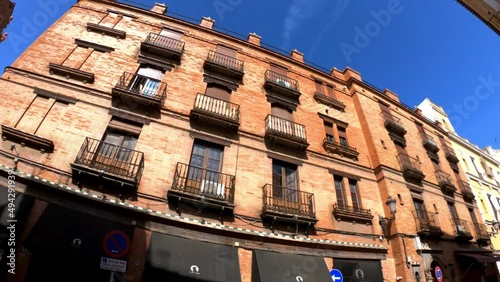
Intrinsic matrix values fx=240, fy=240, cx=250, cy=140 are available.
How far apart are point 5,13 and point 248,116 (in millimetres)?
8796

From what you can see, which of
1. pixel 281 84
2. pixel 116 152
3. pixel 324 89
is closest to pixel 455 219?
pixel 324 89

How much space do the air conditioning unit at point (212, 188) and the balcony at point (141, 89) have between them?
147 inches

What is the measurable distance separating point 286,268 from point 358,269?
3.53 m

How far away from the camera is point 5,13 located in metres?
6.98

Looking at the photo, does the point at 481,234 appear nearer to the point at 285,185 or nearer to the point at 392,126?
the point at 392,126

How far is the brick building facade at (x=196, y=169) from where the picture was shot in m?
6.85

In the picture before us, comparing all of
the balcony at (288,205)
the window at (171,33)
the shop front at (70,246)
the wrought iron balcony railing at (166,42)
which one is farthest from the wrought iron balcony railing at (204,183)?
the window at (171,33)

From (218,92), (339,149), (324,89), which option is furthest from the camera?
(324,89)

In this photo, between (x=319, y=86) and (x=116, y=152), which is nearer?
(x=116, y=152)

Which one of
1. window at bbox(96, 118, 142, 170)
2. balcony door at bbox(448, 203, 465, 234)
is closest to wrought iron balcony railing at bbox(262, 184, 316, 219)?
window at bbox(96, 118, 142, 170)

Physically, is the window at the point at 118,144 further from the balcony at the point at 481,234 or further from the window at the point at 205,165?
the balcony at the point at 481,234

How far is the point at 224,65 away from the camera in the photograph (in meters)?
12.5

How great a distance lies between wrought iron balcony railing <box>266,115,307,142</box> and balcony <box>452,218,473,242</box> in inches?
420

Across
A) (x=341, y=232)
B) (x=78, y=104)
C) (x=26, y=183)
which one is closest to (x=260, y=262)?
(x=341, y=232)
